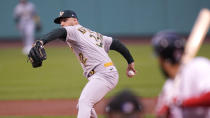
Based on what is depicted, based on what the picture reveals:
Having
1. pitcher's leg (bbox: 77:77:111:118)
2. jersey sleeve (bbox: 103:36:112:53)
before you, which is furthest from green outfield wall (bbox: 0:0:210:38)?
pitcher's leg (bbox: 77:77:111:118)

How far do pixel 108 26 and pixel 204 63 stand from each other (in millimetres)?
23222

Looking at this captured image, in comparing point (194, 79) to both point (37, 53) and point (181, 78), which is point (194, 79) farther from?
point (37, 53)

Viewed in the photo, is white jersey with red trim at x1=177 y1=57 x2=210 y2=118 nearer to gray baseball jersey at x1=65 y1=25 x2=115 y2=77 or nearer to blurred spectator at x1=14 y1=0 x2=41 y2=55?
gray baseball jersey at x1=65 y1=25 x2=115 y2=77

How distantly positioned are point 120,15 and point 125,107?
946 inches

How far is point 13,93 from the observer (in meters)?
12.1

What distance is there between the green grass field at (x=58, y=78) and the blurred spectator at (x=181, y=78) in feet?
24.7

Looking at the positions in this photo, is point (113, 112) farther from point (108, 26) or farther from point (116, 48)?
point (108, 26)

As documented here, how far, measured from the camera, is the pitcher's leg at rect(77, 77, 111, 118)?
18.0 ft

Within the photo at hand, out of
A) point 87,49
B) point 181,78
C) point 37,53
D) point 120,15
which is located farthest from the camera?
point 120,15

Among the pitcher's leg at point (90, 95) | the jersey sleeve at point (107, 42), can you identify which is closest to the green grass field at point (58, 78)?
the jersey sleeve at point (107, 42)

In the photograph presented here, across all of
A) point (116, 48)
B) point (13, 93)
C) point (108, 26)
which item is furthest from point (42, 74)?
point (108, 26)

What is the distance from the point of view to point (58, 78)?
14797 millimetres

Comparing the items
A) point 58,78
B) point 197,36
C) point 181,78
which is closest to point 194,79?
point 181,78

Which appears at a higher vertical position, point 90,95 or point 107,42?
point 107,42
